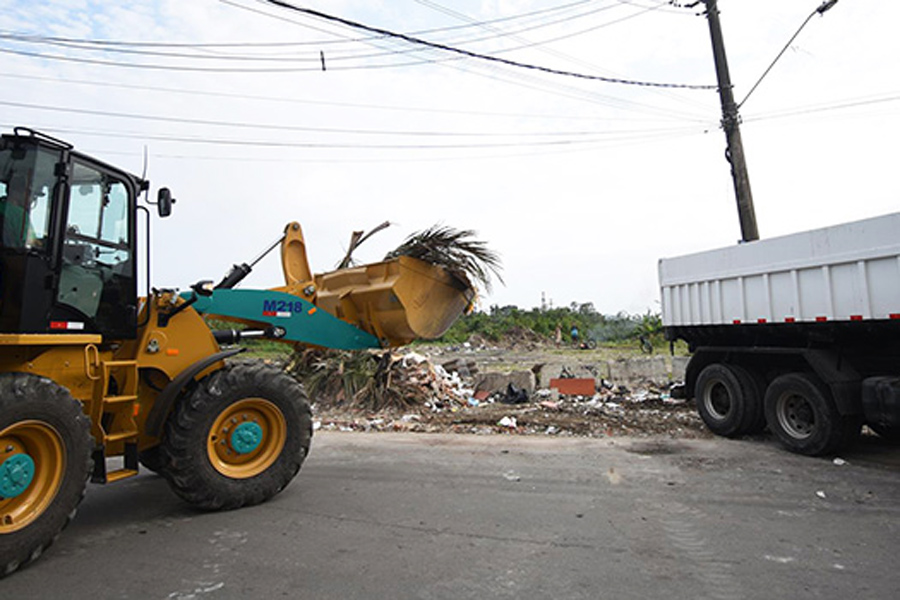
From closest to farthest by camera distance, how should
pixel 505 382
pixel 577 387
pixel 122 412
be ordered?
pixel 122 412, pixel 577 387, pixel 505 382

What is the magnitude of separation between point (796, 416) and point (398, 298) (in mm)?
5128

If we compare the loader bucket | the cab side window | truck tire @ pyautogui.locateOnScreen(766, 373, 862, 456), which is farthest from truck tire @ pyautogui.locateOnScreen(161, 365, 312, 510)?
truck tire @ pyautogui.locateOnScreen(766, 373, 862, 456)

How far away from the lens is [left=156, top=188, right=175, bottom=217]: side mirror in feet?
16.5

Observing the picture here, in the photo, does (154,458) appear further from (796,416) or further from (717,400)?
(717,400)

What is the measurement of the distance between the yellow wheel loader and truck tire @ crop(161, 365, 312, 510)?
0.01 meters

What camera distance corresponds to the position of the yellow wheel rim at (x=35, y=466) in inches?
147

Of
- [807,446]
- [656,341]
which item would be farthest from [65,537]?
[656,341]

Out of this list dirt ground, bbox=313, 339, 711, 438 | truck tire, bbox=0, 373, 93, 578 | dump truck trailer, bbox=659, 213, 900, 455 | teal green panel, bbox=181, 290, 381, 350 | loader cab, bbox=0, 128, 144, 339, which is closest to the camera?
truck tire, bbox=0, 373, 93, 578

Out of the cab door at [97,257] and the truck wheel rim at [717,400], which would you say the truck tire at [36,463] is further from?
the truck wheel rim at [717,400]

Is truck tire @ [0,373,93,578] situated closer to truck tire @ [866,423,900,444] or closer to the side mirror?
the side mirror

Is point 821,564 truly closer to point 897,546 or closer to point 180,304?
point 897,546

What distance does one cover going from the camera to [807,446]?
6887mm

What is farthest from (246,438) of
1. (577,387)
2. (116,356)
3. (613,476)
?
(577,387)

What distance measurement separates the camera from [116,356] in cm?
498
